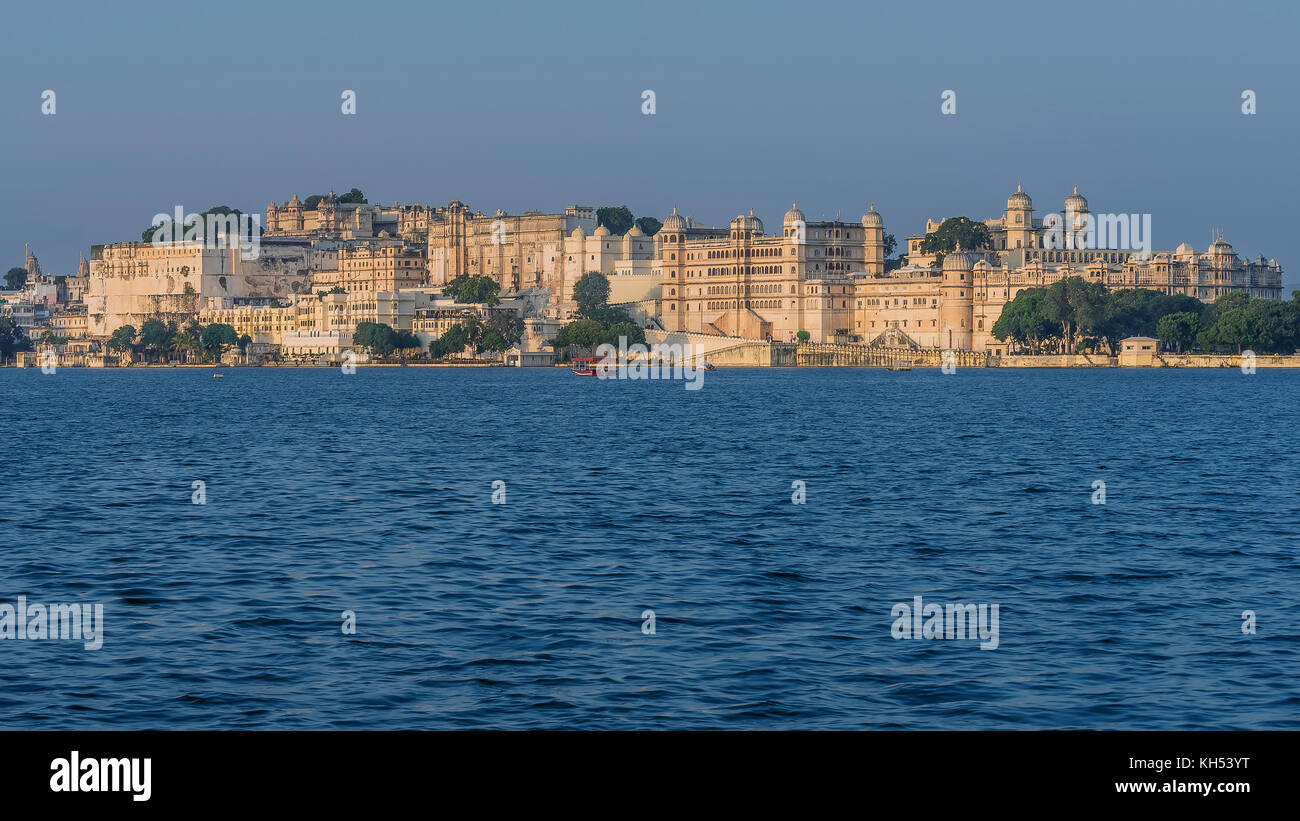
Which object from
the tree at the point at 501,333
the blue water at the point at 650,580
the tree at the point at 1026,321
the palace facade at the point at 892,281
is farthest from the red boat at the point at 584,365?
the blue water at the point at 650,580

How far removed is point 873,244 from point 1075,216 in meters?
23.6

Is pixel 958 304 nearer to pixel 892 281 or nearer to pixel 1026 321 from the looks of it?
pixel 892 281

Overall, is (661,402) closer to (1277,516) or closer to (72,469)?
(72,469)

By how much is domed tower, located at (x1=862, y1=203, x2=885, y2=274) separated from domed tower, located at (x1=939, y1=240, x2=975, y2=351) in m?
14.2

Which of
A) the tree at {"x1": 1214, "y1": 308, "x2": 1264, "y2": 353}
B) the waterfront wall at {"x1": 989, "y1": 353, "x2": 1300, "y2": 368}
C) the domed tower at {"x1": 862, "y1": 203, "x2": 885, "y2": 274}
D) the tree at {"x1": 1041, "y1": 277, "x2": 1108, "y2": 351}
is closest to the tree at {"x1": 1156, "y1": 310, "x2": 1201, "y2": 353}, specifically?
the waterfront wall at {"x1": 989, "y1": 353, "x2": 1300, "y2": 368}

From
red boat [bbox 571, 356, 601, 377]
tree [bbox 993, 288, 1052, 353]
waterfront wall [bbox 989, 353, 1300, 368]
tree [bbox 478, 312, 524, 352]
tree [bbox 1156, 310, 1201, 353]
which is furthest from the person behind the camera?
tree [bbox 478, 312, 524, 352]

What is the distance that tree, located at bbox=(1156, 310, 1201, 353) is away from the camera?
157875 millimetres

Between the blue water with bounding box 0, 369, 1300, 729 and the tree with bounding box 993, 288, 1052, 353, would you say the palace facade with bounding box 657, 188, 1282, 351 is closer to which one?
the tree with bounding box 993, 288, 1052, 353

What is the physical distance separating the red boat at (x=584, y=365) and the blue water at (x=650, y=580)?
344 ft

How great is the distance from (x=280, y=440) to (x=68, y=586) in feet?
120

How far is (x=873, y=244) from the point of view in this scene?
652 ft

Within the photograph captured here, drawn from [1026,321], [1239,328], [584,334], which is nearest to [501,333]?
[584,334]

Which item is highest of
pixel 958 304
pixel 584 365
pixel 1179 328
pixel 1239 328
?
pixel 958 304
